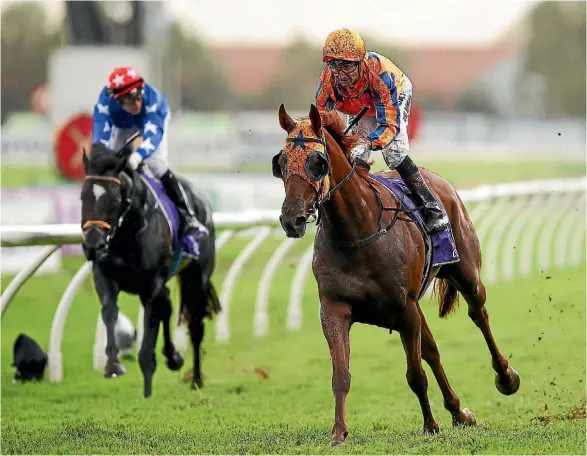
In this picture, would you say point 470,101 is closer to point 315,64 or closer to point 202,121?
point 315,64

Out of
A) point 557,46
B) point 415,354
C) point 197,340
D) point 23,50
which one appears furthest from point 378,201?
point 23,50

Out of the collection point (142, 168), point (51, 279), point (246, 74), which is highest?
point (142, 168)

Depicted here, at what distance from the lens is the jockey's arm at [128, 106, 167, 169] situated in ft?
23.3

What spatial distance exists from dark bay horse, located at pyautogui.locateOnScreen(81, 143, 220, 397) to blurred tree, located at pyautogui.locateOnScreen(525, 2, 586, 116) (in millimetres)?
59436

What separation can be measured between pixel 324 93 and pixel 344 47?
0.31m

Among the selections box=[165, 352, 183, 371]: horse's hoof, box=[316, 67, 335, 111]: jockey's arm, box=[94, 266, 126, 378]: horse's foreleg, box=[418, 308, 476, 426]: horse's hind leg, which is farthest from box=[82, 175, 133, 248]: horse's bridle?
box=[418, 308, 476, 426]: horse's hind leg

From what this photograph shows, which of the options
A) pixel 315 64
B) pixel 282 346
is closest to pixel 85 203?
pixel 282 346

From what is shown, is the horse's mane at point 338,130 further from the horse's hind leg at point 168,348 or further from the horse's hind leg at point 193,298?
the horse's hind leg at point 193,298

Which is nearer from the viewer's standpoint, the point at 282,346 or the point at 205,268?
the point at 205,268

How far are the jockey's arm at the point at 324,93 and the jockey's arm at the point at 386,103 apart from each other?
0.66 feet

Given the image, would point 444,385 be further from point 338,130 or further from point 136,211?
point 136,211

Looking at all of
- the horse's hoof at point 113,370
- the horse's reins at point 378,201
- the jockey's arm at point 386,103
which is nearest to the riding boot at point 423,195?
the horse's reins at point 378,201

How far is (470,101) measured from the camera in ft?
236

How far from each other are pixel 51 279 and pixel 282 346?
504cm
